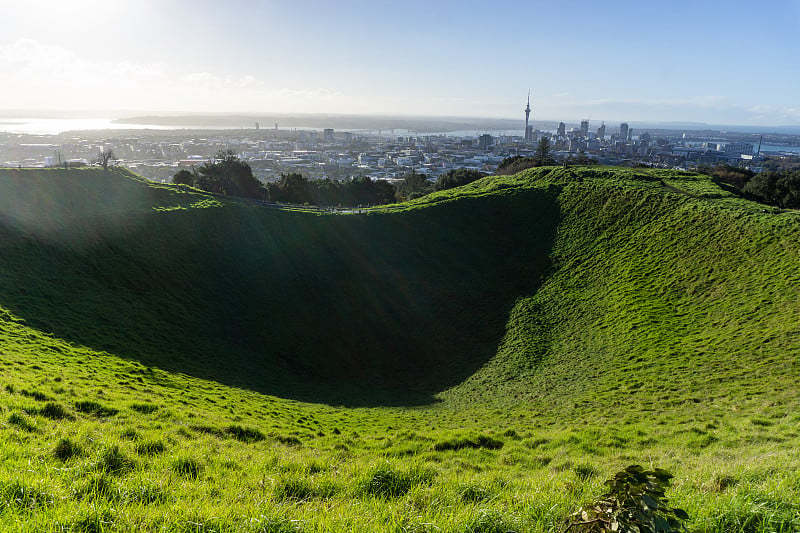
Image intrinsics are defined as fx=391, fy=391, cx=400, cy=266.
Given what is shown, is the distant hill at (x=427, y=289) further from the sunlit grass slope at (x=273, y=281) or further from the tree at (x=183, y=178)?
the tree at (x=183, y=178)

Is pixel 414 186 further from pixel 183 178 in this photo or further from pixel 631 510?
pixel 631 510

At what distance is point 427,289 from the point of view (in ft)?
138

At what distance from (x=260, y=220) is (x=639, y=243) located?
42.7 m

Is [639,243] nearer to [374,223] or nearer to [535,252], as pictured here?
[535,252]

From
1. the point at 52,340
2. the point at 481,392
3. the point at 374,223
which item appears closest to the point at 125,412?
the point at 52,340

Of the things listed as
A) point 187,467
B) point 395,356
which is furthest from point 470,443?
point 395,356

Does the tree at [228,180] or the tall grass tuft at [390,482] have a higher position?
the tree at [228,180]

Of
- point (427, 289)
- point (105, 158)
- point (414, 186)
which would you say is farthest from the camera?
point (414, 186)

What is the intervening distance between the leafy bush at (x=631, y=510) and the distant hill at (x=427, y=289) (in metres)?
18.8

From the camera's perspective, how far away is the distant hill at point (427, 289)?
24.5 m

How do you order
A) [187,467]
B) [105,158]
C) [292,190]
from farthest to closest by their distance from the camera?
1. [292,190]
2. [105,158]
3. [187,467]

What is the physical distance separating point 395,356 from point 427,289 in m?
10.6

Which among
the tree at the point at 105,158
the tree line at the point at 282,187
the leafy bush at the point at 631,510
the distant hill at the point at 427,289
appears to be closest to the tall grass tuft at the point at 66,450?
the leafy bush at the point at 631,510

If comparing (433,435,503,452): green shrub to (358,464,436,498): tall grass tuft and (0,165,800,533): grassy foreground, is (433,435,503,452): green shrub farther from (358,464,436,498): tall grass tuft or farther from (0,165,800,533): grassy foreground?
(358,464,436,498): tall grass tuft
